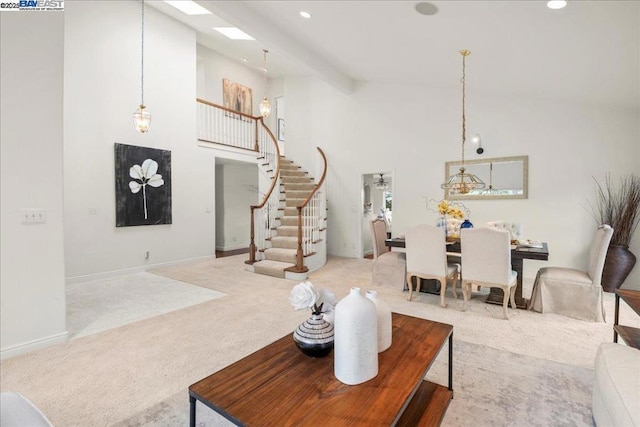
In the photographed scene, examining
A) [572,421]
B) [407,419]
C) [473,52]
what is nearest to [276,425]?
[407,419]

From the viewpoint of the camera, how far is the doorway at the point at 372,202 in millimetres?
6836

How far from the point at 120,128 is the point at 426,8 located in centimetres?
502

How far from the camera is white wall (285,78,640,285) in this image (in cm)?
433

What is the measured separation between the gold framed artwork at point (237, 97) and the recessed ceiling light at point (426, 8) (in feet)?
20.3

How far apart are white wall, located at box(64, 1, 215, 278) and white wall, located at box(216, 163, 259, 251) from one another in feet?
5.17

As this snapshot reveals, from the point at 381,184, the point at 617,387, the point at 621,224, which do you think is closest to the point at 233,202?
the point at 381,184

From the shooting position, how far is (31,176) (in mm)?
2416

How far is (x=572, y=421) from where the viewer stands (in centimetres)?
165

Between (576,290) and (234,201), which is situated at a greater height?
(234,201)

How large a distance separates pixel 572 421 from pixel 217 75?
8.75 m

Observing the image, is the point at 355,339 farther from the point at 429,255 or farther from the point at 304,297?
the point at 429,255

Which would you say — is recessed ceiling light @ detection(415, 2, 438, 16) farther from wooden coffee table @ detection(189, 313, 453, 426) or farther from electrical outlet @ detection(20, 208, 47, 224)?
electrical outlet @ detection(20, 208, 47, 224)

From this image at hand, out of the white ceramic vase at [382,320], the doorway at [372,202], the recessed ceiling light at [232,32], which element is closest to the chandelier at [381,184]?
the doorway at [372,202]

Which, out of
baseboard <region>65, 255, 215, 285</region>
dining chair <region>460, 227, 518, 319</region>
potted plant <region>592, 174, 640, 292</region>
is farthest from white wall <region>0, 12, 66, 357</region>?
potted plant <region>592, 174, 640, 292</region>
